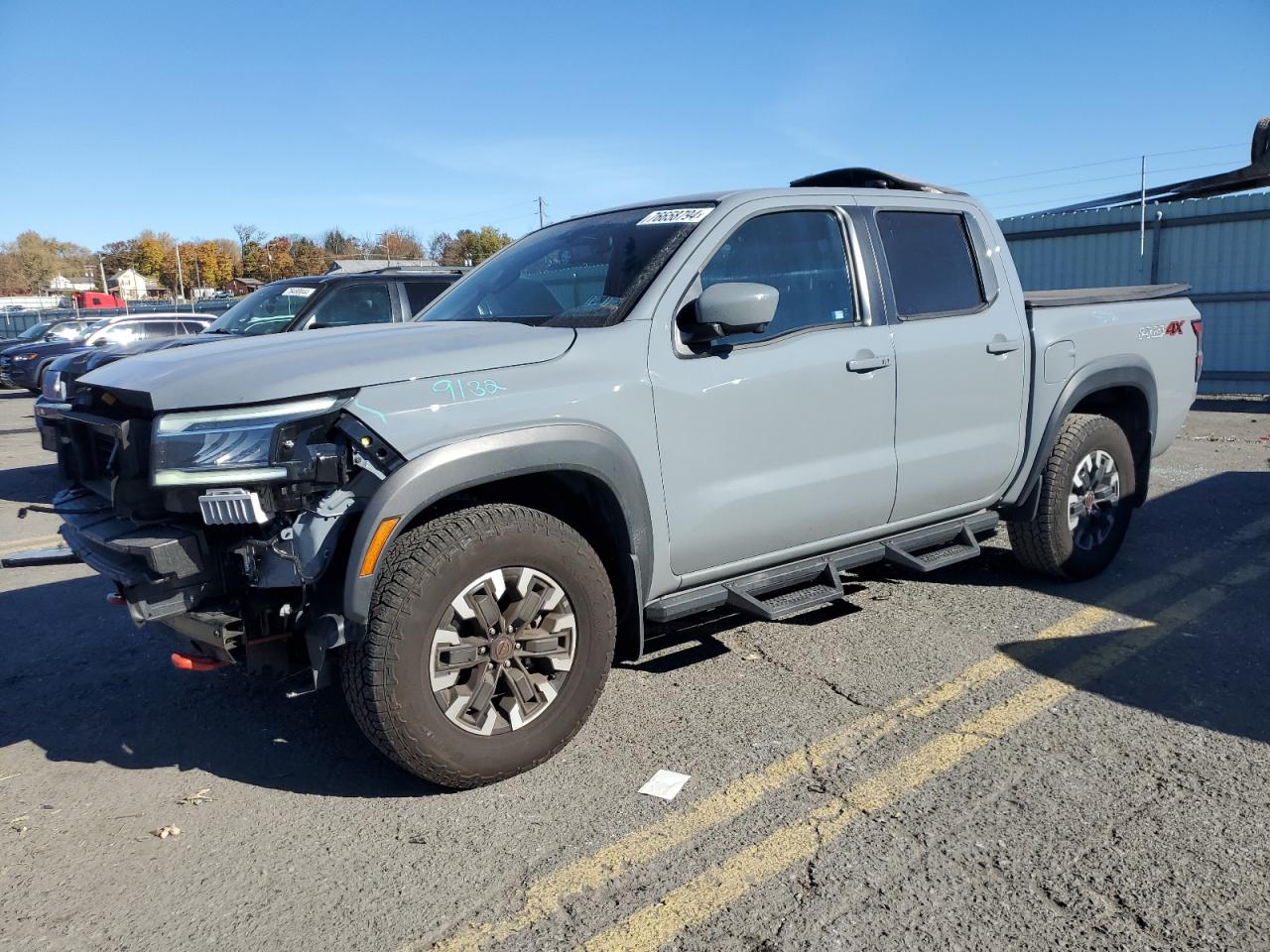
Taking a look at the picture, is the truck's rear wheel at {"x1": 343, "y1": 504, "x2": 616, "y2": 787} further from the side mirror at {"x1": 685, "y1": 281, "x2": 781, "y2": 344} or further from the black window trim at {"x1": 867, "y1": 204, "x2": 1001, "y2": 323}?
the black window trim at {"x1": 867, "y1": 204, "x2": 1001, "y2": 323}

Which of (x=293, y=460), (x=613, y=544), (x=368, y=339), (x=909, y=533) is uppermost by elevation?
(x=368, y=339)

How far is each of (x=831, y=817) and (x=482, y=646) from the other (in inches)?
48.0

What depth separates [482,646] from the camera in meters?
3.08

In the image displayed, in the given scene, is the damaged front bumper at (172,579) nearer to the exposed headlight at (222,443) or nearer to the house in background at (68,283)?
the exposed headlight at (222,443)

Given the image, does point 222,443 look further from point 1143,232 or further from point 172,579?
point 1143,232

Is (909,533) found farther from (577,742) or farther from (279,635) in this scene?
(279,635)

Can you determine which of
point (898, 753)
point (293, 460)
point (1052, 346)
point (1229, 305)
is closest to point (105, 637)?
point (293, 460)

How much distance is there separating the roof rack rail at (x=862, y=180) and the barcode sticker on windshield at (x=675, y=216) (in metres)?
1.04

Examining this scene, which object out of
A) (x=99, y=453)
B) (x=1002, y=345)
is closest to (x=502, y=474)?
(x=99, y=453)

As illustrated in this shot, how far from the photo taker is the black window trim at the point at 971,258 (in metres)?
4.30

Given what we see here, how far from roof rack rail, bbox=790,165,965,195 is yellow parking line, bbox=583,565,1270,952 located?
2.42 meters

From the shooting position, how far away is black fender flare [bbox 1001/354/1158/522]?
4.88 metres

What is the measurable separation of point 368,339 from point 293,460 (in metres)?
0.71

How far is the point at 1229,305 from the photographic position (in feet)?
47.7
